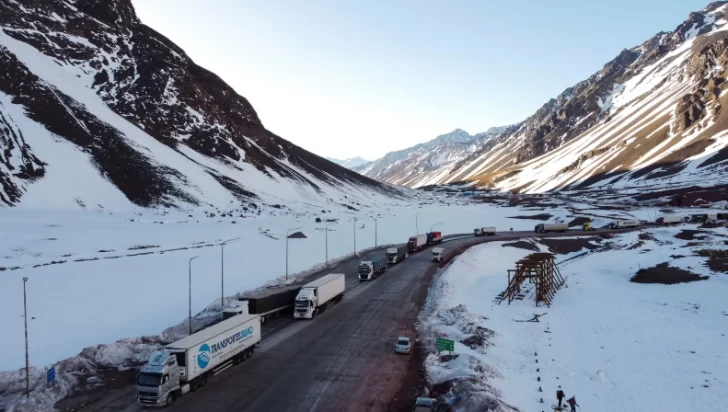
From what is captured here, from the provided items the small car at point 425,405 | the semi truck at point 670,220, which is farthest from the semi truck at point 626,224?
the small car at point 425,405

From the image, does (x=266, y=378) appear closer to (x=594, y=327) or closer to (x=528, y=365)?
(x=528, y=365)

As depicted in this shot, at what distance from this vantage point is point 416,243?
9050 cm

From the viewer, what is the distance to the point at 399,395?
89.9 feet

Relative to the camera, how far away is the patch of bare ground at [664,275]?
170ft

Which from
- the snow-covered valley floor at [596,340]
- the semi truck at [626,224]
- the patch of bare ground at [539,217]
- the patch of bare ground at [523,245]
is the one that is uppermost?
the patch of bare ground at [539,217]

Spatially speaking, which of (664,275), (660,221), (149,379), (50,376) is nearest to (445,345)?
(149,379)

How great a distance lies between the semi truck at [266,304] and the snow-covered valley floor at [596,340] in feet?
43.0

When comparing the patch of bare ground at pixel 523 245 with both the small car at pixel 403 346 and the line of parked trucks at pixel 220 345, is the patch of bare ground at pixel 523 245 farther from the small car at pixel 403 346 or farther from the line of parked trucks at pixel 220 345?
the small car at pixel 403 346

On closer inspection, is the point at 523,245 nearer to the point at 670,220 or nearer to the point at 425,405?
the point at 670,220

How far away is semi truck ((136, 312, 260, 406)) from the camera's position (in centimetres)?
2534

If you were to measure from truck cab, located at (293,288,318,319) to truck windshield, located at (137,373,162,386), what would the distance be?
18.8 meters

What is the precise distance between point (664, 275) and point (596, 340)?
22.3 metres

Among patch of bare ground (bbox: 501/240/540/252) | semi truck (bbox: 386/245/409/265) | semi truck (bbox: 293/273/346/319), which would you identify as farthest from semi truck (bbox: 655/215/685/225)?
semi truck (bbox: 293/273/346/319)

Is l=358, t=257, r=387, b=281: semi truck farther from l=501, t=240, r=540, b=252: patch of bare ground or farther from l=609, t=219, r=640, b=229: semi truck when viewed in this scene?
l=609, t=219, r=640, b=229: semi truck
